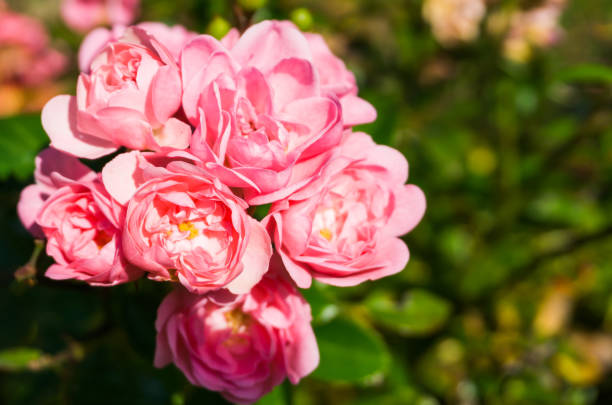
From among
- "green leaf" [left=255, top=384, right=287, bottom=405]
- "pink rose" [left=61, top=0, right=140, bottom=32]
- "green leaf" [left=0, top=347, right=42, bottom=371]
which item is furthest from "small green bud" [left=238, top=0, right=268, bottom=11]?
"pink rose" [left=61, top=0, right=140, bottom=32]

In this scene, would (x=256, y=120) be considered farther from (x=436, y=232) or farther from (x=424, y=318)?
(x=436, y=232)

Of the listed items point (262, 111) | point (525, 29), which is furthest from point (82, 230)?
point (525, 29)

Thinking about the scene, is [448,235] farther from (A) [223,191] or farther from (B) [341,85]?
(A) [223,191]

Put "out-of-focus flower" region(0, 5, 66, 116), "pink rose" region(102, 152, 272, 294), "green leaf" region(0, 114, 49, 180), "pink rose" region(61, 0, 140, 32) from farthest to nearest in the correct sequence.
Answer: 1. "out-of-focus flower" region(0, 5, 66, 116)
2. "pink rose" region(61, 0, 140, 32)
3. "green leaf" region(0, 114, 49, 180)
4. "pink rose" region(102, 152, 272, 294)

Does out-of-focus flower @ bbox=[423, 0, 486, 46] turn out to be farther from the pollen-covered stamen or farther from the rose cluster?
the pollen-covered stamen

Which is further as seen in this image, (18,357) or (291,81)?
(18,357)

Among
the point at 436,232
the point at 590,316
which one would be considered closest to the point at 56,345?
the point at 436,232

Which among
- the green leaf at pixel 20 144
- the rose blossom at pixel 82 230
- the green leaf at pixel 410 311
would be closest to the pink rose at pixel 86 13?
the green leaf at pixel 20 144
